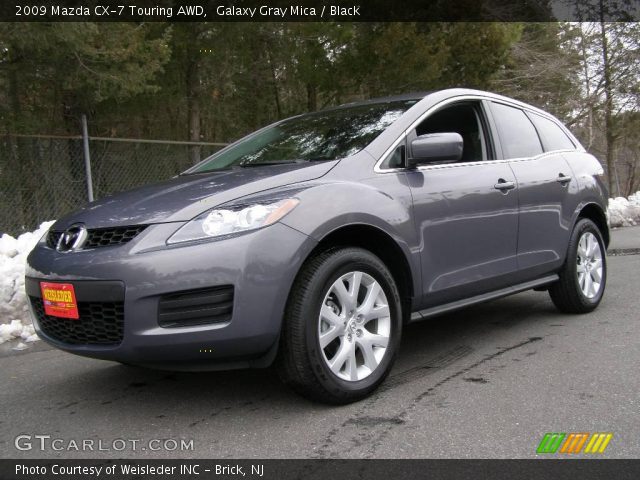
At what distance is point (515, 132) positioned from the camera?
4.56 meters

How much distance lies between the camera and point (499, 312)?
5.25 metres

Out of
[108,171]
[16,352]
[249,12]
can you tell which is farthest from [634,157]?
[16,352]

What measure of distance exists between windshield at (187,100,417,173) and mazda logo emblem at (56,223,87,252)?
1.18m

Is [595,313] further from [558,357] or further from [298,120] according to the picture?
[298,120]

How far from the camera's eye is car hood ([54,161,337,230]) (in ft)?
9.50

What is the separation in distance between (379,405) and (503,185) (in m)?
1.81

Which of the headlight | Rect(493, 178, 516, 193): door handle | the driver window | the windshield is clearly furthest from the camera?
the driver window

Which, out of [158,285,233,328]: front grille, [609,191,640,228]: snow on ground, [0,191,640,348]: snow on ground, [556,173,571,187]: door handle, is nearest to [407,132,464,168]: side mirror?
[158,285,233,328]: front grille

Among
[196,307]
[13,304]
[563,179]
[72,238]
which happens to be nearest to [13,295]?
[13,304]

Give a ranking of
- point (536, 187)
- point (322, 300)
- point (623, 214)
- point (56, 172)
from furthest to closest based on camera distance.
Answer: point (623, 214)
point (56, 172)
point (536, 187)
point (322, 300)

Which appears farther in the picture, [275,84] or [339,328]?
[275,84]

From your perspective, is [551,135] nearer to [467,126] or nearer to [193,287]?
[467,126]
